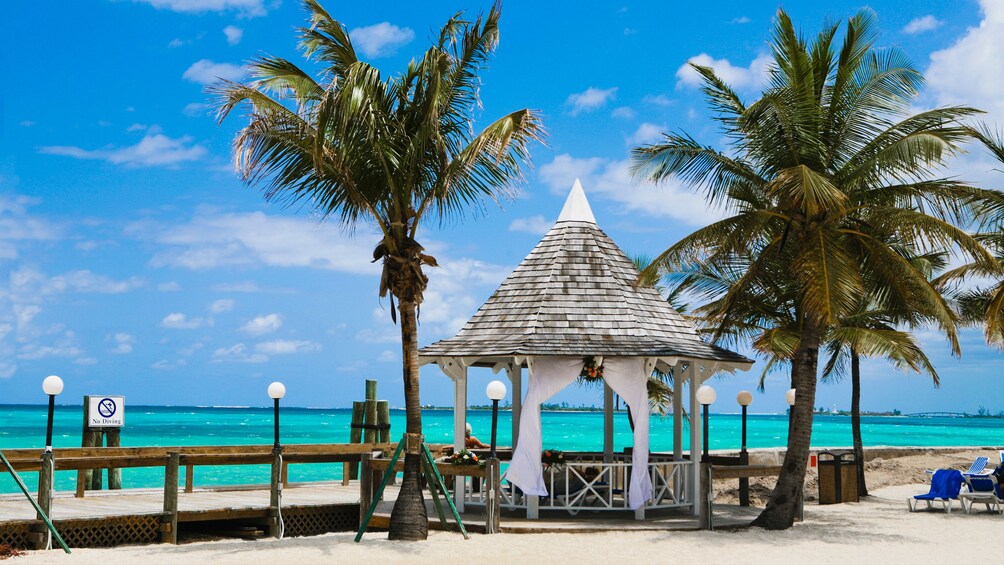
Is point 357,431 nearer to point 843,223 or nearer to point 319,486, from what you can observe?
point 319,486

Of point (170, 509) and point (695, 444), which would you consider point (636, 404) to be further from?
point (170, 509)

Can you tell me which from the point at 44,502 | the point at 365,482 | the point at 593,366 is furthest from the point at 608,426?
the point at 44,502

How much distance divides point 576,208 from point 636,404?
152 inches

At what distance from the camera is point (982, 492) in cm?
1775

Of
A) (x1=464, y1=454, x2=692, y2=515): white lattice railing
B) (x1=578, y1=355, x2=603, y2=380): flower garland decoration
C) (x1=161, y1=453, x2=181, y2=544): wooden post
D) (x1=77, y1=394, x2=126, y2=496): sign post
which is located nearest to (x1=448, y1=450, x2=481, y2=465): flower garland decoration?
(x1=464, y1=454, x2=692, y2=515): white lattice railing

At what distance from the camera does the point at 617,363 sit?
1502 centimetres

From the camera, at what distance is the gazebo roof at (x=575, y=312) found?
49.3 ft

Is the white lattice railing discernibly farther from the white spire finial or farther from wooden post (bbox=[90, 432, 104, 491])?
wooden post (bbox=[90, 432, 104, 491])

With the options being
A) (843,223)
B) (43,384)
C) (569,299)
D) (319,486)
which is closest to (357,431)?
(319,486)

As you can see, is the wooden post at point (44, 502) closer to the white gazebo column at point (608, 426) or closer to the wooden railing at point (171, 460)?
the wooden railing at point (171, 460)

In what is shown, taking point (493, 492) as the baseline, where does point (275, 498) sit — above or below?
below

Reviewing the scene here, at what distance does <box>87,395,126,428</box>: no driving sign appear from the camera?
1878 cm

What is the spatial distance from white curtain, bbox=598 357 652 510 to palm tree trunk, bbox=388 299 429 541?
2167mm

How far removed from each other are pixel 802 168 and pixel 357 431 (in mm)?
12532
